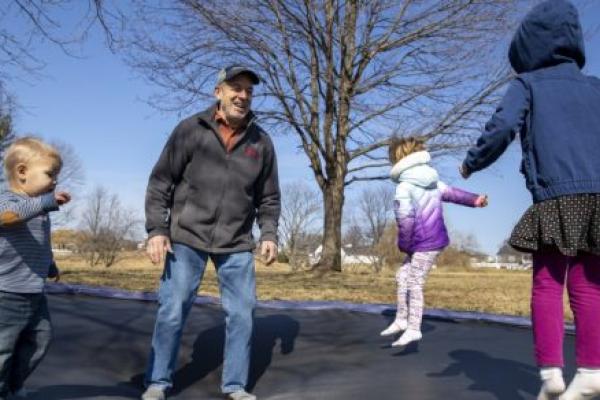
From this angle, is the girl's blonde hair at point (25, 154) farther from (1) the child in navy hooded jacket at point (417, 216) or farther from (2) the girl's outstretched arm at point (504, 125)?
(1) the child in navy hooded jacket at point (417, 216)

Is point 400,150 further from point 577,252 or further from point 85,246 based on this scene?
point 85,246

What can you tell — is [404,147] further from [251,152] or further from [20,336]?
[20,336]

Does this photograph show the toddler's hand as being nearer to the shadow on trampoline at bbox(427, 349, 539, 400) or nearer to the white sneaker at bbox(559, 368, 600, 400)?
the shadow on trampoline at bbox(427, 349, 539, 400)

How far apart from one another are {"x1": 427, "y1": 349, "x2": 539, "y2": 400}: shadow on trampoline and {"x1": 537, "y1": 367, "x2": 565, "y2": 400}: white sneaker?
0.29 meters

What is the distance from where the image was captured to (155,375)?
2.08m

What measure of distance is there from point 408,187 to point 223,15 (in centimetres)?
681

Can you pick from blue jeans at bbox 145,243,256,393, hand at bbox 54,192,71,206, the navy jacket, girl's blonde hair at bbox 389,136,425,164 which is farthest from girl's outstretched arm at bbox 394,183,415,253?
hand at bbox 54,192,71,206

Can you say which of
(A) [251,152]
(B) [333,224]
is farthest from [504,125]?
(B) [333,224]

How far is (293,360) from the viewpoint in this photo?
2574 mm

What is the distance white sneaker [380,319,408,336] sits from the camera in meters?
3.11

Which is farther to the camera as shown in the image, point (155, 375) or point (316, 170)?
point (316, 170)

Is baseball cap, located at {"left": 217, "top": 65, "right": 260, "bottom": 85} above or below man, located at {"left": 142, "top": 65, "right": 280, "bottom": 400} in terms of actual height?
above

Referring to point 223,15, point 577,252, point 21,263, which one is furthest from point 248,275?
point 223,15

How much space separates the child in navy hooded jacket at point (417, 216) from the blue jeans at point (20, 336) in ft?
5.60
